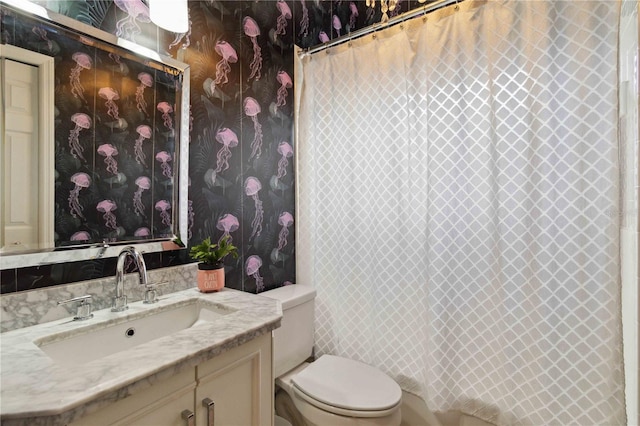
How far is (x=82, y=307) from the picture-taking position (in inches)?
38.9

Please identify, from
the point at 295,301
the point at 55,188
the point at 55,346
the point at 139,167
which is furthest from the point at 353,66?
the point at 55,346

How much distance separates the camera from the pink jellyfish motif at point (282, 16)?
1850 millimetres

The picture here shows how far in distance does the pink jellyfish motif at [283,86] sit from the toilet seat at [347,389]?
1475mm

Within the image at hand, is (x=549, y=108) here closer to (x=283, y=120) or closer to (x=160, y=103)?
(x=283, y=120)

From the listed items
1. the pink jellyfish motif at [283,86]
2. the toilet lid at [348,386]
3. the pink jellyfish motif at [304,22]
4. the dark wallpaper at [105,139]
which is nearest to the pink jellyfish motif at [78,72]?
the dark wallpaper at [105,139]

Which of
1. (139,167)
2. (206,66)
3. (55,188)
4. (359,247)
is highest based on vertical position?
(206,66)

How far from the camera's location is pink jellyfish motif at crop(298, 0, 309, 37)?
200cm

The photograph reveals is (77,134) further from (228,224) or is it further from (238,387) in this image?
(238,387)

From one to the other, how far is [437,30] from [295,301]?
1.52 m

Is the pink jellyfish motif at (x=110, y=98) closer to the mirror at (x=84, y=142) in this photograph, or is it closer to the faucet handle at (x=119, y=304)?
the mirror at (x=84, y=142)

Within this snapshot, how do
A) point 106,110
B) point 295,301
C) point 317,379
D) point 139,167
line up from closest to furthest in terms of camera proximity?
1. point 106,110
2. point 139,167
3. point 317,379
4. point 295,301

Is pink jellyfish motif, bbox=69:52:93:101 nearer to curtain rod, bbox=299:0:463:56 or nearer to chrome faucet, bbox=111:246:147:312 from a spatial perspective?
chrome faucet, bbox=111:246:147:312

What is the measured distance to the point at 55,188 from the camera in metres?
1.02

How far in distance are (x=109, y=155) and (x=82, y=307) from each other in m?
0.54
